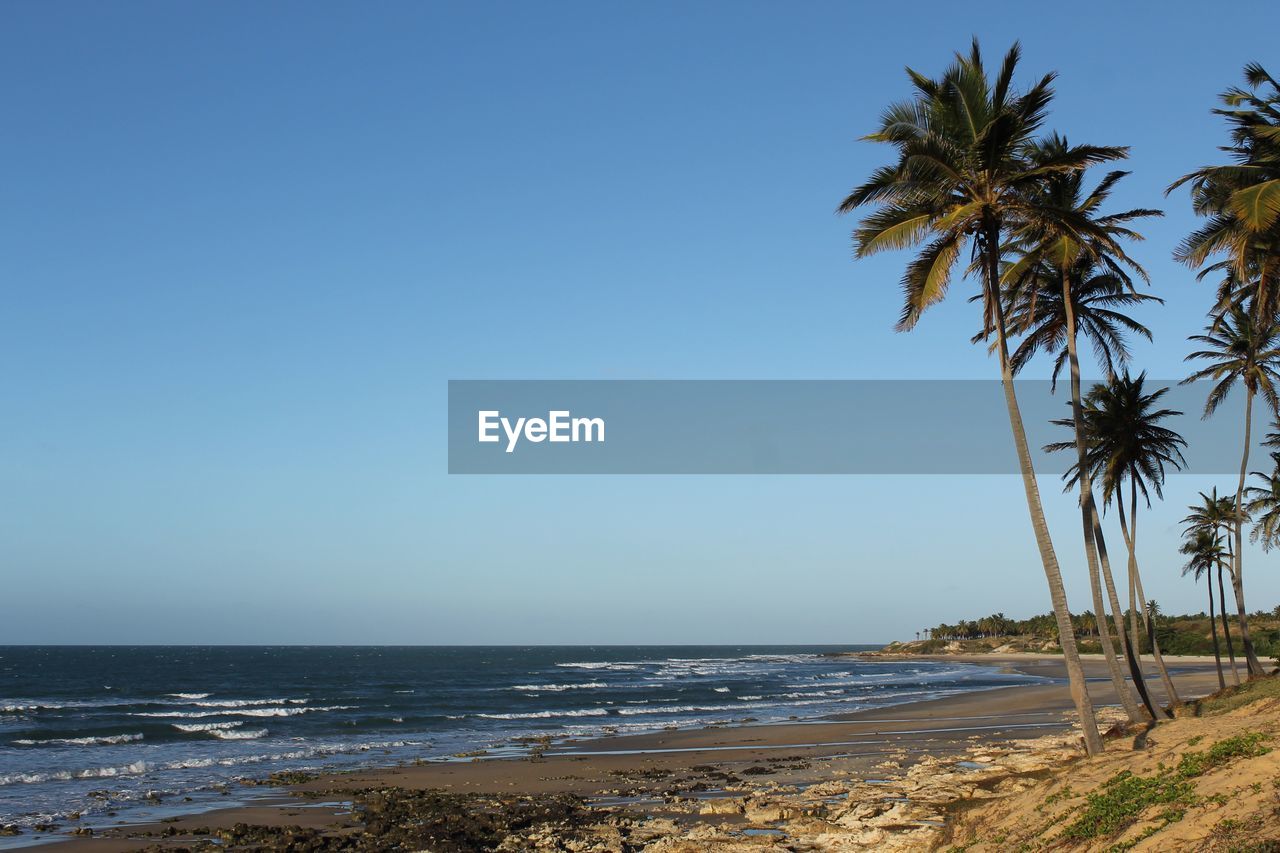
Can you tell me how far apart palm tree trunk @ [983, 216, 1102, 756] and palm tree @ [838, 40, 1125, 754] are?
2 centimetres

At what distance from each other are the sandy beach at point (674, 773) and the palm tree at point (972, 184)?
25.9ft

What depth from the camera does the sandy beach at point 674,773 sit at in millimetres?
18875

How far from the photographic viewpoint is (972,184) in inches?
679

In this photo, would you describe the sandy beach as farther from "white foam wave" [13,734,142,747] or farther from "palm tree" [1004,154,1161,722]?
"white foam wave" [13,734,142,747]

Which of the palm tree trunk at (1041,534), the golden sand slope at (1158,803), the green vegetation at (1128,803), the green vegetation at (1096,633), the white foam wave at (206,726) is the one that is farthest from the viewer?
the green vegetation at (1096,633)

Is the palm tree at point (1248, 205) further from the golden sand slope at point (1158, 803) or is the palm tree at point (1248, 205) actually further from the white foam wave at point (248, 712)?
the white foam wave at point (248, 712)

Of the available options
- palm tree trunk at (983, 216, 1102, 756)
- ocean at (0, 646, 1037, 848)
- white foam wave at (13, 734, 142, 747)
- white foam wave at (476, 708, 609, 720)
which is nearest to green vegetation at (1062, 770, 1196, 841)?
palm tree trunk at (983, 216, 1102, 756)

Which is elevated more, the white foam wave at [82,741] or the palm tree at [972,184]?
the palm tree at [972,184]

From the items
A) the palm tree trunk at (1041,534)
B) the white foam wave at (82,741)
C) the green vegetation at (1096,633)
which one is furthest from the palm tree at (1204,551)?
the white foam wave at (82,741)

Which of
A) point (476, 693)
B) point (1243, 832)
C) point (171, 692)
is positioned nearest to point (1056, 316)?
point (1243, 832)

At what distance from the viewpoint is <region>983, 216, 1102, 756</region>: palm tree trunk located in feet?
53.9

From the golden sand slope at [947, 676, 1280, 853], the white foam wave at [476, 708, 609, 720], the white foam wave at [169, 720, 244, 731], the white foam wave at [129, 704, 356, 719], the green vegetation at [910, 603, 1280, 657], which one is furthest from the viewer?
the green vegetation at [910, 603, 1280, 657]

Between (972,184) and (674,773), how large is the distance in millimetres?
17405

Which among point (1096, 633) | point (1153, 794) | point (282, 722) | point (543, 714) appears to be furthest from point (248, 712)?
point (1096, 633)
